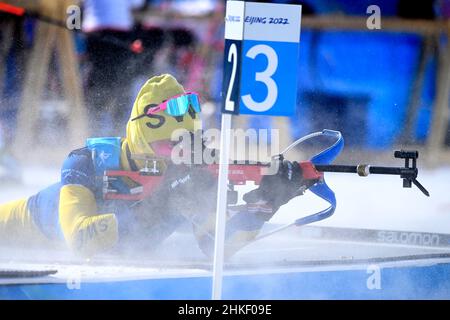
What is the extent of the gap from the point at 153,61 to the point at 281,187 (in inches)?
42.4

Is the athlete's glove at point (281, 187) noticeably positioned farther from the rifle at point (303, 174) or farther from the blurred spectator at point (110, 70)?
the blurred spectator at point (110, 70)

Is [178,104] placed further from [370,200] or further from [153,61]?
[370,200]

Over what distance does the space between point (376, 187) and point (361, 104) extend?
51 centimetres

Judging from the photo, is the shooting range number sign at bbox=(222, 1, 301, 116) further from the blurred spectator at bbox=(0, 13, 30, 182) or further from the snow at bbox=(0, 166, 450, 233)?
the blurred spectator at bbox=(0, 13, 30, 182)

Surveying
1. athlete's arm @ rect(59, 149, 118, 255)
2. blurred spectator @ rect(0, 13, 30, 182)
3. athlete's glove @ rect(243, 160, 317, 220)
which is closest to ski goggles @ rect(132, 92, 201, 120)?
athlete's arm @ rect(59, 149, 118, 255)

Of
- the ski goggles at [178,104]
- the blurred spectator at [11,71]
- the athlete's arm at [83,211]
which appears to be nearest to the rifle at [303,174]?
the athlete's arm at [83,211]

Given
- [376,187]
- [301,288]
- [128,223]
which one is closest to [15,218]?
[128,223]

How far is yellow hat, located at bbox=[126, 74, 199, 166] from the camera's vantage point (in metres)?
6.16

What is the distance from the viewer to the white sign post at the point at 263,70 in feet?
18.3

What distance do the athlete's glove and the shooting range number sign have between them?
0.46 m
